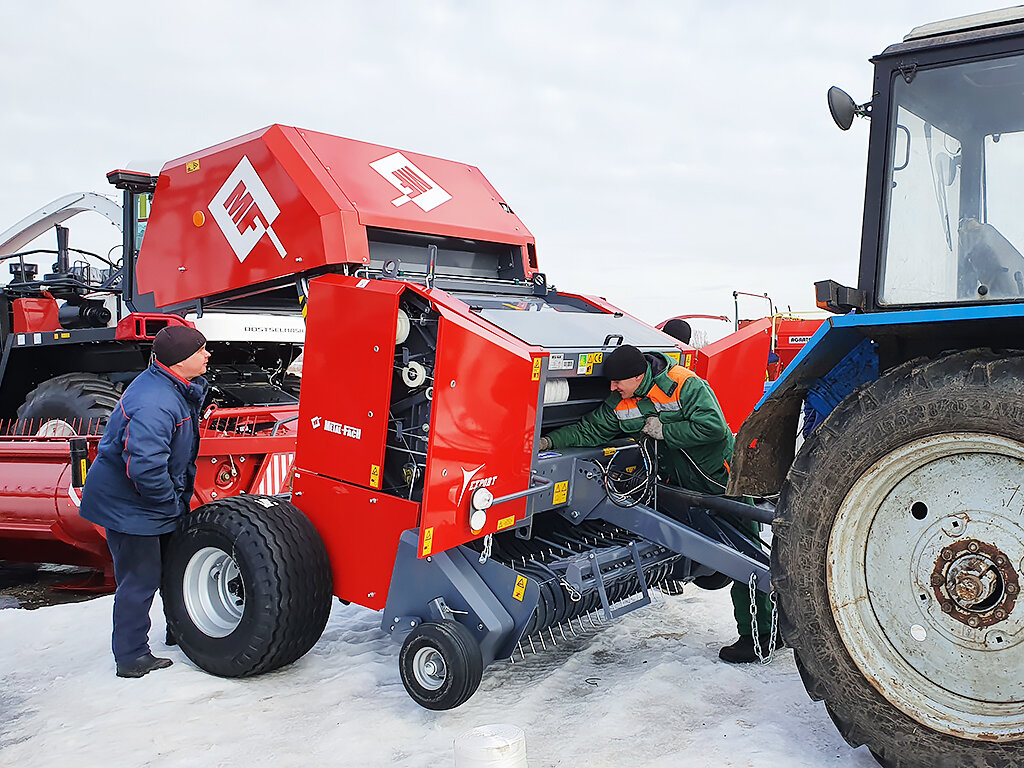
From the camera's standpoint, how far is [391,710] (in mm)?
3348

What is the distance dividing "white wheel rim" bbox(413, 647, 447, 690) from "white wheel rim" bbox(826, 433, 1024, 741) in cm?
147

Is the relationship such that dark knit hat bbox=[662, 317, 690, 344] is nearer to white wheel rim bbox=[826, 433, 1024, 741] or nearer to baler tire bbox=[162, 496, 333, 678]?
baler tire bbox=[162, 496, 333, 678]

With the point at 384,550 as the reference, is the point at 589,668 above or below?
below

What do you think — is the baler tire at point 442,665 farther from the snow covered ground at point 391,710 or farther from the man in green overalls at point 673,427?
the man in green overalls at point 673,427

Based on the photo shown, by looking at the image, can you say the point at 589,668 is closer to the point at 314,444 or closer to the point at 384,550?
the point at 384,550

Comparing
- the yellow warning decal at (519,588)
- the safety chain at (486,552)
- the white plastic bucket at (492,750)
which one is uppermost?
the safety chain at (486,552)

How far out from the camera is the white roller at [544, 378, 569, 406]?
3842mm

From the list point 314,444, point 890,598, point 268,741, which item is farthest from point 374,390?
point 890,598

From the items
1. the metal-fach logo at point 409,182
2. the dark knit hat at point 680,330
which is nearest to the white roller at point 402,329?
the metal-fach logo at point 409,182

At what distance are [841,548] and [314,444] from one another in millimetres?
2229

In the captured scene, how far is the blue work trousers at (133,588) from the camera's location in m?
3.77

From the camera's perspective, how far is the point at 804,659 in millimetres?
2602

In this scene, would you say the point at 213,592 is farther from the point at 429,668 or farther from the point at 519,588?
the point at 519,588

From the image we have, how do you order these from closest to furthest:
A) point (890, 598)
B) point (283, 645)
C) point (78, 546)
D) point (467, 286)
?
1. point (890, 598)
2. point (283, 645)
3. point (467, 286)
4. point (78, 546)
